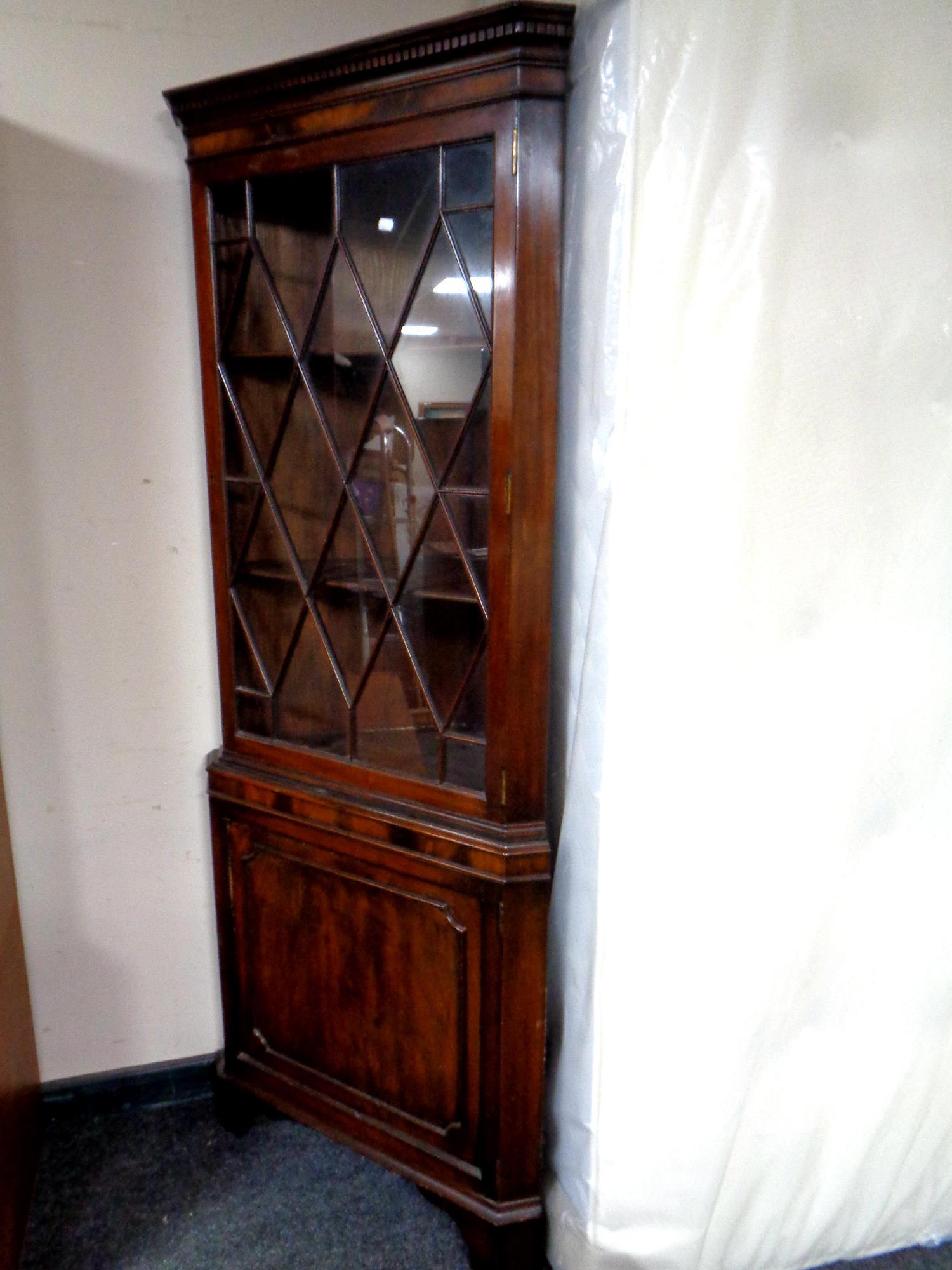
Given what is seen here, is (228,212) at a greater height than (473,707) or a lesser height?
greater

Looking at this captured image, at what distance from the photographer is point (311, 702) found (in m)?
1.38

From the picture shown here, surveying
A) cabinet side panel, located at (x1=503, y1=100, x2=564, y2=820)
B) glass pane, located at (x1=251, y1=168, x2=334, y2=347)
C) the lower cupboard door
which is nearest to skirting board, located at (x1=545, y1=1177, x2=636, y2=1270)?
the lower cupboard door

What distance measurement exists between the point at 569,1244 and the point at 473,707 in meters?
0.79

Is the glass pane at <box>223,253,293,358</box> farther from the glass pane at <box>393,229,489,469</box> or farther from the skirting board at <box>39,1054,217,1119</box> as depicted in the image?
the skirting board at <box>39,1054,217,1119</box>

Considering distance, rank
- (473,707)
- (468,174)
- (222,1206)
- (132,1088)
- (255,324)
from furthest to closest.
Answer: (132,1088) → (222,1206) → (255,324) → (473,707) → (468,174)

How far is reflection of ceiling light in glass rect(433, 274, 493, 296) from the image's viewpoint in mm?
1089

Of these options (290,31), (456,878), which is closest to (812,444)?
(456,878)

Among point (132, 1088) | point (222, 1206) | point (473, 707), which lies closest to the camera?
point (473, 707)

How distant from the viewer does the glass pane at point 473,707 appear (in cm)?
119

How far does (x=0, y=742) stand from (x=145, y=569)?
37cm

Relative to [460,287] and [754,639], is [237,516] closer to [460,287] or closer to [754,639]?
[460,287]

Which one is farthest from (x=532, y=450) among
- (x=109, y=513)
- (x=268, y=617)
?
(x=109, y=513)

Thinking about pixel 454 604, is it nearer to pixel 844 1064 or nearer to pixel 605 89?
pixel 605 89

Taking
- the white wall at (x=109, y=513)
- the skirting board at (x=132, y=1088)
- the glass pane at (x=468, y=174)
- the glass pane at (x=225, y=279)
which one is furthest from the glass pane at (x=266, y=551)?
the skirting board at (x=132, y=1088)
